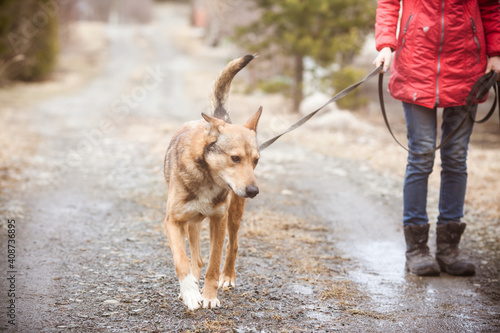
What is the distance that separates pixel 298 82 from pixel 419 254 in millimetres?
8789

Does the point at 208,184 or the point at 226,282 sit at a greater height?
the point at 208,184

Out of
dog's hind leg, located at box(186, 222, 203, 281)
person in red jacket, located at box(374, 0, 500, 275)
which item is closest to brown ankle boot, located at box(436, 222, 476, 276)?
person in red jacket, located at box(374, 0, 500, 275)

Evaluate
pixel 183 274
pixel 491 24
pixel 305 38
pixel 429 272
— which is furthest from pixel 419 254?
pixel 305 38

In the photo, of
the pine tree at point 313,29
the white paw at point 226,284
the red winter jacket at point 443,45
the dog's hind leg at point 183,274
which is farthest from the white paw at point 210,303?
the pine tree at point 313,29

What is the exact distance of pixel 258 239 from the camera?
4418 mm

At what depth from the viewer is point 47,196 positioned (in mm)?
5707

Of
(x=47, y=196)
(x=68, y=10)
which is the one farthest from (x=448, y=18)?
(x=68, y=10)

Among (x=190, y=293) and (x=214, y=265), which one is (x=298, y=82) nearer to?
(x=214, y=265)

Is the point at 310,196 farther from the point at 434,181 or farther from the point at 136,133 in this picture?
the point at 136,133

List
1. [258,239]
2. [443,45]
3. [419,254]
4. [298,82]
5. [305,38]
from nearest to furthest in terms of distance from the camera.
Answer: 1. [443,45]
2. [419,254]
3. [258,239]
4. [305,38]
5. [298,82]

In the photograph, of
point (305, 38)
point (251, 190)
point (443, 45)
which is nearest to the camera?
point (251, 190)

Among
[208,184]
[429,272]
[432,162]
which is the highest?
[208,184]

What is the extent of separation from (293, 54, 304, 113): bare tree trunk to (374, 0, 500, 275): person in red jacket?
812 cm

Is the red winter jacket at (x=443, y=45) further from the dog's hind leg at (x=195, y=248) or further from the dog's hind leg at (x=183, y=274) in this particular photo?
the dog's hind leg at (x=183, y=274)
